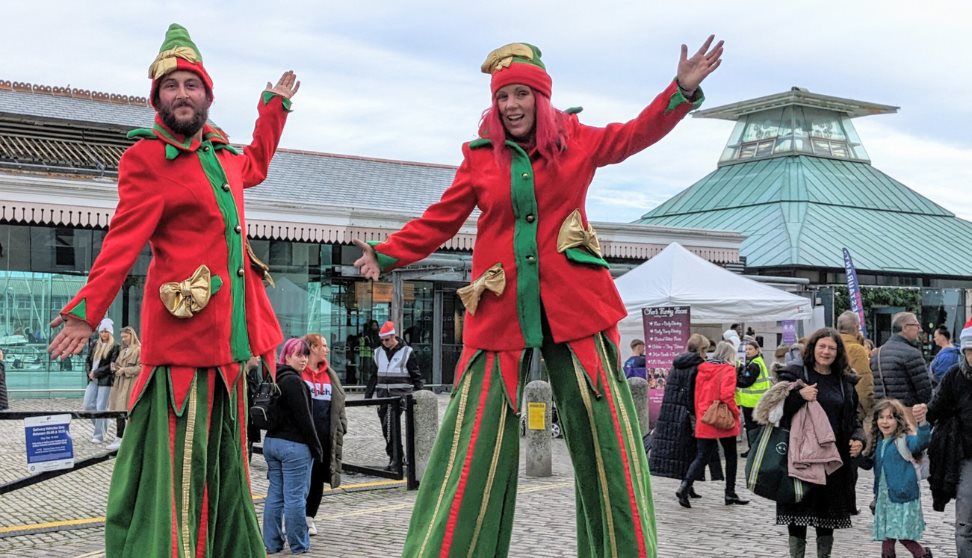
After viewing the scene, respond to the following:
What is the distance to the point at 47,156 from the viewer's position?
922 inches

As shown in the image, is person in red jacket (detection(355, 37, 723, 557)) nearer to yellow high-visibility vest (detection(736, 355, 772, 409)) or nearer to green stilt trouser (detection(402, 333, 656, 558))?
green stilt trouser (detection(402, 333, 656, 558))

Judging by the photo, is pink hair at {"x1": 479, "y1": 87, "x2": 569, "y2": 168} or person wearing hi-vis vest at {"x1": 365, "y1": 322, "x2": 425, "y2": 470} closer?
pink hair at {"x1": 479, "y1": 87, "x2": 569, "y2": 168}

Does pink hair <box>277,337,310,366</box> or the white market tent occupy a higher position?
the white market tent

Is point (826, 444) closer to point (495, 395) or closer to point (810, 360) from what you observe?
point (810, 360)

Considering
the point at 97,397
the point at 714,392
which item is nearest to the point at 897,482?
the point at 714,392

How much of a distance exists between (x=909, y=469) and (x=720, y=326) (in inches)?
534

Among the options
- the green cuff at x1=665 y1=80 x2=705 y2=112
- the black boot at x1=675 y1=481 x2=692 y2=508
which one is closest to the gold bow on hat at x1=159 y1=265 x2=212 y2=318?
the green cuff at x1=665 y1=80 x2=705 y2=112

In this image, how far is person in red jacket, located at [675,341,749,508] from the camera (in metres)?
11.5

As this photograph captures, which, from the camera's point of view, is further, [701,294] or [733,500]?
[701,294]

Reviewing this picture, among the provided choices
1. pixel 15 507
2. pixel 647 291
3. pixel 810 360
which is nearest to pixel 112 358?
pixel 15 507

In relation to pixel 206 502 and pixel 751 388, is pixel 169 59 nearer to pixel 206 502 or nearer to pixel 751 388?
pixel 206 502

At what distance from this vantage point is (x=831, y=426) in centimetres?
820

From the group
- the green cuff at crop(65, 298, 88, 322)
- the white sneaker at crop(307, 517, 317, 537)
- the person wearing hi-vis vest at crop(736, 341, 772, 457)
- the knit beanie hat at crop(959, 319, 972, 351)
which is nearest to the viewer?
the green cuff at crop(65, 298, 88, 322)

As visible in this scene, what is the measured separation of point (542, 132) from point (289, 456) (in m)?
4.65
